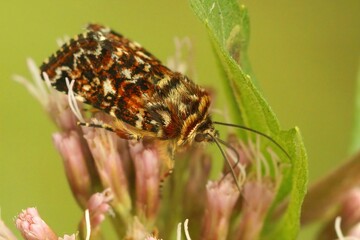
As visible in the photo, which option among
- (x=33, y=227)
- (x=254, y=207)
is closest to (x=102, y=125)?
(x=33, y=227)

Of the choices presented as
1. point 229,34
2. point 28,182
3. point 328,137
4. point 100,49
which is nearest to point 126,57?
point 100,49

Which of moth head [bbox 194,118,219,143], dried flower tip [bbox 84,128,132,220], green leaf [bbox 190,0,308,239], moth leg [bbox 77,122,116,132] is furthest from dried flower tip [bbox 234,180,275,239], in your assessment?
moth leg [bbox 77,122,116,132]

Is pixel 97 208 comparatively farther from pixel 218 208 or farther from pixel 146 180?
pixel 218 208

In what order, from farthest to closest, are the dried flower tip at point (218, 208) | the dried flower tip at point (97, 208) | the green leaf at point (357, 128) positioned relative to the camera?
the green leaf at point (357, 128), the dried flower tip at point (218, 208), the dried flower tip at point (97, 208)

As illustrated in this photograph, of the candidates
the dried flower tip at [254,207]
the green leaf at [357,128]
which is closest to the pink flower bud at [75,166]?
the dried flower tip at [254,207]

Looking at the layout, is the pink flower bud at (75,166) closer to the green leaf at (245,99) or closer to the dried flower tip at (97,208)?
the dried flower tip at (97,208)

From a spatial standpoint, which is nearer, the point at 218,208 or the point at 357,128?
the point at 218,208

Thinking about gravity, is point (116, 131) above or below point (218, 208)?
above

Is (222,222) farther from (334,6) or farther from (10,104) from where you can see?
(334,6)
